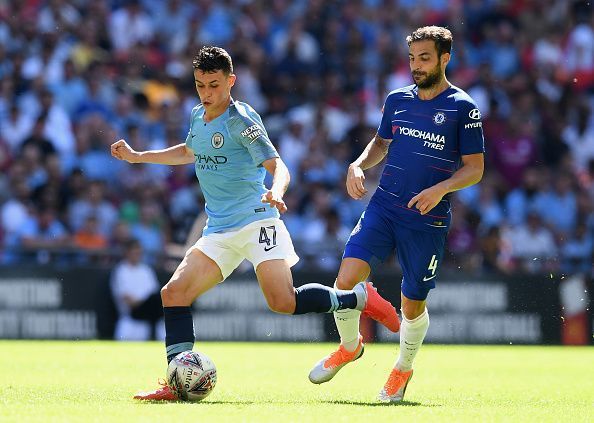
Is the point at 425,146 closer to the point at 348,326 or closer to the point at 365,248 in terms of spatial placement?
the point at 365,248

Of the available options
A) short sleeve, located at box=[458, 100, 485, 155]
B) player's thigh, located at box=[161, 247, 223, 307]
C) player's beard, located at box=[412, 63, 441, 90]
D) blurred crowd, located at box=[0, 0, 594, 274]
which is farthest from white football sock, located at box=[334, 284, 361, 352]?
blurred crowd, located at box=[0, 0, 594, 274]

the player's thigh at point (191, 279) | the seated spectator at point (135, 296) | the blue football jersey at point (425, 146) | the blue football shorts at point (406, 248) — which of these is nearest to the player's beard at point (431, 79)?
the blue football jersey at point (425, 146)

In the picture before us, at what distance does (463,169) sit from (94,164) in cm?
1001

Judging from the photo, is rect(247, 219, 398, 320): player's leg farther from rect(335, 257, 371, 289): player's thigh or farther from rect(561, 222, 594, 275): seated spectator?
rect(561, 222, 594, 275): seated spectator

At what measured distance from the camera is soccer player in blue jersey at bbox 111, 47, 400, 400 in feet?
28.3

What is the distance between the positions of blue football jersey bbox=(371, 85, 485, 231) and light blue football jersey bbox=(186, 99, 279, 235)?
0.89m

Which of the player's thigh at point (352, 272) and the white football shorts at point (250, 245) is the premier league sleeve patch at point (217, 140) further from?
the player's thigh at point (352, 272)

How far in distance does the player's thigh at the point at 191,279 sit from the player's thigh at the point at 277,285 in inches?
13.7

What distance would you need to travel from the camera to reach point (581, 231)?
58.4ft

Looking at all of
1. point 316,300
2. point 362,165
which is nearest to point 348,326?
point 316,300

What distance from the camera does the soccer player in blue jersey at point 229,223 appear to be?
8.62 meters

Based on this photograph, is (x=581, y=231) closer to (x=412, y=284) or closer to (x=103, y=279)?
(x=103, y=279)

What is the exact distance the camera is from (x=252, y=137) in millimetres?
8617

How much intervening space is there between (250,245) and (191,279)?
495 millimetres
